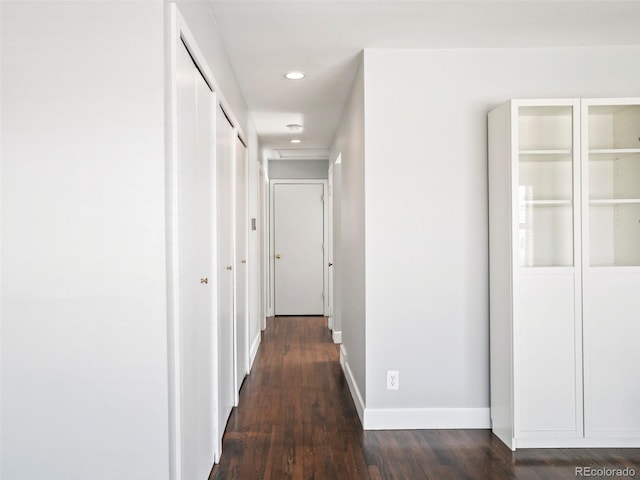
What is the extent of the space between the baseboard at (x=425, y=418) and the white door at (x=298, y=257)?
4484 mm

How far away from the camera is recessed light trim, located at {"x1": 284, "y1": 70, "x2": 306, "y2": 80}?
365cm

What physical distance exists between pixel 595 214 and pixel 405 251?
120 centimetres

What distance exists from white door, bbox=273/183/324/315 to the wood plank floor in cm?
377

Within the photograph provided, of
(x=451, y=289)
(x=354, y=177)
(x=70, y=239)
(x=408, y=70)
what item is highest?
(x=408, y=70)

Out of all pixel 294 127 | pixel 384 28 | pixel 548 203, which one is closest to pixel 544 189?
pixel 548 203

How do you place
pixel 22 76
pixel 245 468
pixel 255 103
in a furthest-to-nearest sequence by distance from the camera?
pixel 255 103 → pixel 245 468 → pixel 22 76

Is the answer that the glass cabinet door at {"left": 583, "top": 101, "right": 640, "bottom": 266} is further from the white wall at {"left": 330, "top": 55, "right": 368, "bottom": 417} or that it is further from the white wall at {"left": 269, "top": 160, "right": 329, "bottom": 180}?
the white wall at {"left": 269, "top": 160, "right": 329, "bottom": 180}

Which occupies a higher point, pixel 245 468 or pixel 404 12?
pixel 404 12

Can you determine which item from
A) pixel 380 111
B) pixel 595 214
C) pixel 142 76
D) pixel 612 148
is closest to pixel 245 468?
pixel 142 76

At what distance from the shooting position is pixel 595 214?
10.0ft

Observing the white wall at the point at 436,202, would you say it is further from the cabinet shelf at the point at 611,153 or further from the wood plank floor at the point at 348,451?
the cabinet shelf at the point at 611,153

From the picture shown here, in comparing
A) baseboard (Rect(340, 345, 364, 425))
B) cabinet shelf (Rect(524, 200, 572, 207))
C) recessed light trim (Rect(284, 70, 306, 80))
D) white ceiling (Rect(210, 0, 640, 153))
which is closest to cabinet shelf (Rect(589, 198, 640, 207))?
cabinet shelf (Rect(524, 200, 572, 207))

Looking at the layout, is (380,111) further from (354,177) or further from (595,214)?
(595,214)

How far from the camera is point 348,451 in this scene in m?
2.80
